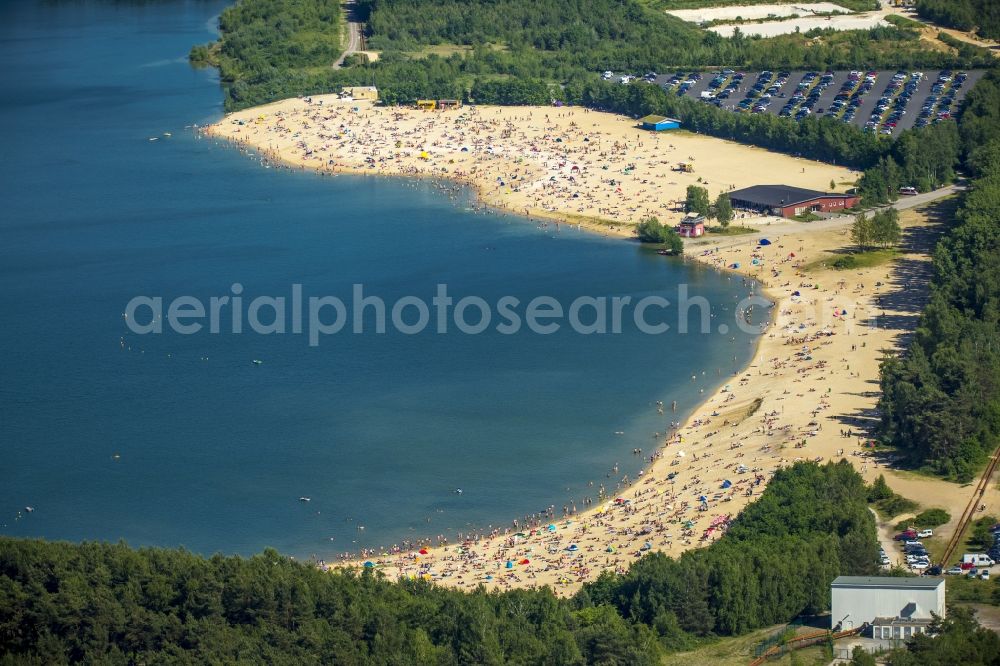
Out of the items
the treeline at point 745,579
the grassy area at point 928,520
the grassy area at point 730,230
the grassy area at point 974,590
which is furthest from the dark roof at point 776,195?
the grassy area at point 974,590

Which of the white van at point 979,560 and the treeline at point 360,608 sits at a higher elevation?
the white van at point 979,560

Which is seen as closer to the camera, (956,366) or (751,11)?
(956,366)

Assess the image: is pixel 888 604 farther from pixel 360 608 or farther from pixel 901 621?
pixel 360 608

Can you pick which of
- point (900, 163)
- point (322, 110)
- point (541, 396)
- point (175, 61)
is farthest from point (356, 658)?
point (175, 61)

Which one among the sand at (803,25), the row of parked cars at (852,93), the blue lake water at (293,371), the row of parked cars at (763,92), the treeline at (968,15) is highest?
the treeline at (968,15)

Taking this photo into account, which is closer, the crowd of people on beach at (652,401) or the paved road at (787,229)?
the crowd of people on beach at (652,401)

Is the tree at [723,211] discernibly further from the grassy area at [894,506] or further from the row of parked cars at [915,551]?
the row of parked cars at [915,551]

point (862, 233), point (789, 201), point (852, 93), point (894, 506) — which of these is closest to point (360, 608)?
point (894, 506)

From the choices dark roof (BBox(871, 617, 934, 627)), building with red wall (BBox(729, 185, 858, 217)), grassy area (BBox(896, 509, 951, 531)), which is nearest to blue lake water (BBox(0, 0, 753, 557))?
building with red wall (BBox(729, 185, 858, 217))
